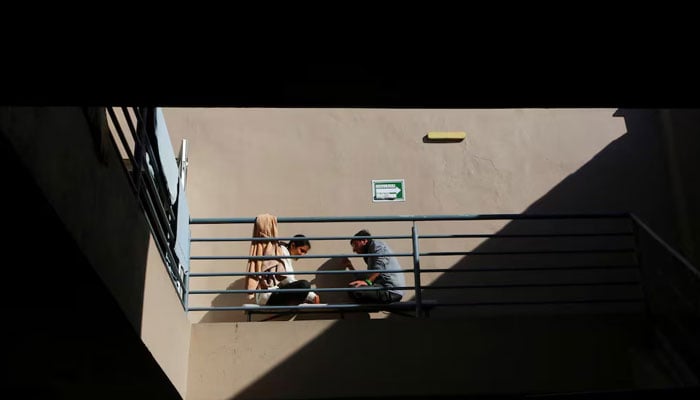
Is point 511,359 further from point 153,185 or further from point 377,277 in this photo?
point 153,185

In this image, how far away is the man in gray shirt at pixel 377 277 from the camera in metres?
6.56

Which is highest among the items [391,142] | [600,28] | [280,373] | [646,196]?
[391,142]

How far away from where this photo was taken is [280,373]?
578 cm

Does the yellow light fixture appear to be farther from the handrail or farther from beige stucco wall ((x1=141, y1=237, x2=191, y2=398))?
beige stucco wall ((x1=141, y1=237, x2=191, y2=398))

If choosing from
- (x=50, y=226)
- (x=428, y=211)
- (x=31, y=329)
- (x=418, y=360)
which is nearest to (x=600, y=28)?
(x=50, y=226)

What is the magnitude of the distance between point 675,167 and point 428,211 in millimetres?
2136

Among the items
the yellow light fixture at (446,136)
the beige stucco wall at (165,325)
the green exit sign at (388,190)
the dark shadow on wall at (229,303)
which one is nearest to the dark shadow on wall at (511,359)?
the beige stucco wall at (165,325)

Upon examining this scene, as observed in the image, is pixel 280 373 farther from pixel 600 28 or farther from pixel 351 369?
pixel 600 28

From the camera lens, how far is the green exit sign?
781 centimetres

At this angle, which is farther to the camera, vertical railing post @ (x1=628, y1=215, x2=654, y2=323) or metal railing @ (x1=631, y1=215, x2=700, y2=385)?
vertical railing post @ (x1=628, y1=215, x2=654, y2=323)

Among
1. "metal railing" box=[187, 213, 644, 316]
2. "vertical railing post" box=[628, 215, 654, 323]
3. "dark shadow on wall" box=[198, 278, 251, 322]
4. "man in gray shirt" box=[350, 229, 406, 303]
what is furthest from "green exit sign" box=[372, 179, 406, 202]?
"vertical railing post" box=[628, 215, 654, 323]

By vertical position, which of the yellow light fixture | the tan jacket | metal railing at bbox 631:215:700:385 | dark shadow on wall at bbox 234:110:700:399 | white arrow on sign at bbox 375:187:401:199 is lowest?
dark shadow on wall at bbox 234:110:700:399

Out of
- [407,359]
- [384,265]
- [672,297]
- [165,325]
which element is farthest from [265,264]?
[672,297]

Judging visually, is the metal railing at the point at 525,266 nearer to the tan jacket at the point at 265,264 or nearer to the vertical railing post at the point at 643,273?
the tan jacket at the point at 265,264
